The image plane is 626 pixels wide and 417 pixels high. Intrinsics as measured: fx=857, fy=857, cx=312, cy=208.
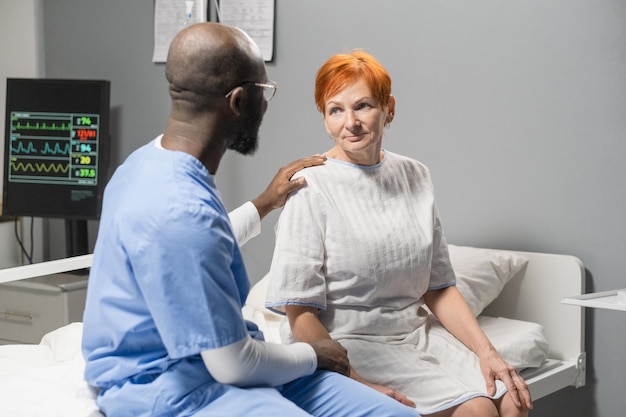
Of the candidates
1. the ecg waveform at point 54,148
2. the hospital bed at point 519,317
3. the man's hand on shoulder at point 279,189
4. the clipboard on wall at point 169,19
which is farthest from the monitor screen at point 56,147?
the man's hand on shoulder at point 279,189

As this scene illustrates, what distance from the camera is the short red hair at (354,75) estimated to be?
197cm

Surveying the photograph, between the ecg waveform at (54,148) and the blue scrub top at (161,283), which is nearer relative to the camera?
the blue scrub top at (161,283)

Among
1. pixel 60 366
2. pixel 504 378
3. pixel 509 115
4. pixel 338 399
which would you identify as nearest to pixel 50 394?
pixel 60 366

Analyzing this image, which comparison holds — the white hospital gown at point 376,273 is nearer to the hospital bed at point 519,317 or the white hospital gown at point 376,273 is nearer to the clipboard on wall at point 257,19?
the hospital bed at point 519,317

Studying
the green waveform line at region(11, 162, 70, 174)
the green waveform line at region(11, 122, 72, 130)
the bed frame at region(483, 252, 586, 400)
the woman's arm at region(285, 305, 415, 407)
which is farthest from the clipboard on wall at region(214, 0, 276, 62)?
the woman's arm at region(285, 305, 415, 407)

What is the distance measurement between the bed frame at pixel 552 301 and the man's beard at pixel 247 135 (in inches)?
42.6

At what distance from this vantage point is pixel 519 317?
8.27ft

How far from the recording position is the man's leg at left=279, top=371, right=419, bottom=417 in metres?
1.45

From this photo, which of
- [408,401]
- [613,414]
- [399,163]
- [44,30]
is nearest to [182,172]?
[408,401]

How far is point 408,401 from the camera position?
1757 millimetres

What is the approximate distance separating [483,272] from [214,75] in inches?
49.9

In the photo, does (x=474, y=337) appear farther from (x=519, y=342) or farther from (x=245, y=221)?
(x=245, y=221)

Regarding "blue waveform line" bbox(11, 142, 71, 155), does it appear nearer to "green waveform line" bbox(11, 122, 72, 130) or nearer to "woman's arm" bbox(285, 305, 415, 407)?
"green waveform line" bbox(11, 122, 72, 130)

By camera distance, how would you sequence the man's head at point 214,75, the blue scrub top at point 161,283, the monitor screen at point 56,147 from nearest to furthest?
the blue scrub top at point 161,283 < the man's head at point 214,75 < the monitor screen at point 56,147
